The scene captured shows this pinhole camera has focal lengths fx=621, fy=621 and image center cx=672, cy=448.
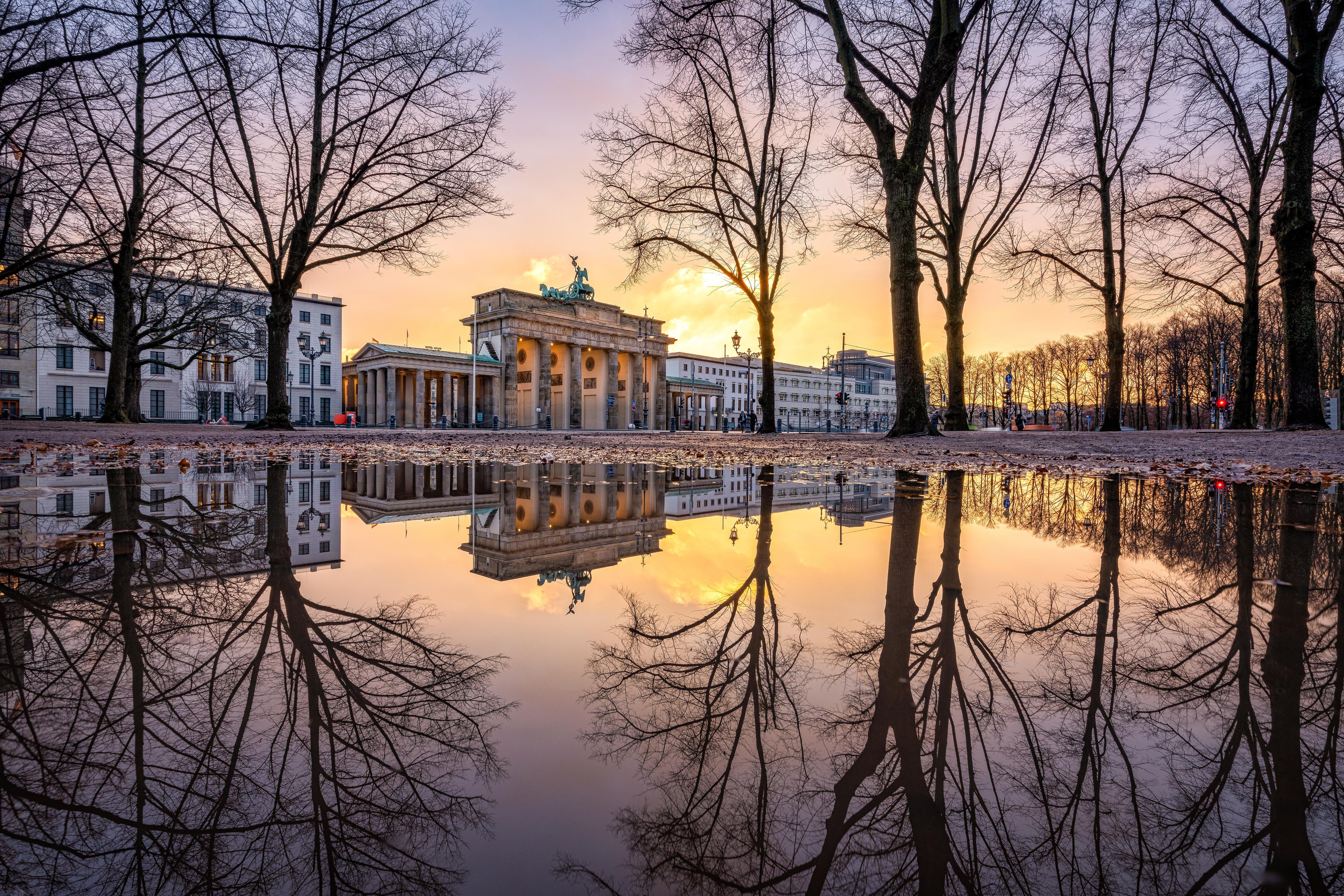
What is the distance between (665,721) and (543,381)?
5562cm

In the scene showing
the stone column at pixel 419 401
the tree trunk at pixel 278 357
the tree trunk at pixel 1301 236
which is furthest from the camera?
the stone column at pixel 419 401

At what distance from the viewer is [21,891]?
604 millimetres

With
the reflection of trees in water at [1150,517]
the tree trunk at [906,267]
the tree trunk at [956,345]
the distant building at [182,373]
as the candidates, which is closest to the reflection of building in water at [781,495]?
Result: the reflection of trees in water at [1150,517]

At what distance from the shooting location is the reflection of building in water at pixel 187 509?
2.11 metres

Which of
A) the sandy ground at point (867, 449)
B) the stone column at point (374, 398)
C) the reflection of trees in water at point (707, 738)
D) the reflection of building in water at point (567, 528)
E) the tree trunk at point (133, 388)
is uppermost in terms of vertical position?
the stone column at point (374, 398)

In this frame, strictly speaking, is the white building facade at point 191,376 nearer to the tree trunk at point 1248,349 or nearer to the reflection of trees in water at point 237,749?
the reflection of trees in water at point 237,749

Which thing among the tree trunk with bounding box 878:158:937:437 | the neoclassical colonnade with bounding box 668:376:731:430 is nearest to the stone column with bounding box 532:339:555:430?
the neoclassical colonnade with bounding box 668:376:731:430

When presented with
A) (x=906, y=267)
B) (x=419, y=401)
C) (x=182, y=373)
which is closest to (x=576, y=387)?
(x=419, y=401)

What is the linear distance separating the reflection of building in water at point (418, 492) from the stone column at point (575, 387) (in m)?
50.7

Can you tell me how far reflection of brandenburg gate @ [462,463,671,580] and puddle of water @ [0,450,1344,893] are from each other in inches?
3.0

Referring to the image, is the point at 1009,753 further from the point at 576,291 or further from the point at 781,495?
the point at 576,291

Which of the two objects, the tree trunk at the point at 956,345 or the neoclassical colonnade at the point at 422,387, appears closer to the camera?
the tree trunk at the point at 956,345

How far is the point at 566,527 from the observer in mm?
3121

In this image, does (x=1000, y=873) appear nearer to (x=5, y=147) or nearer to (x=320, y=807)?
(x=320, y=807)
